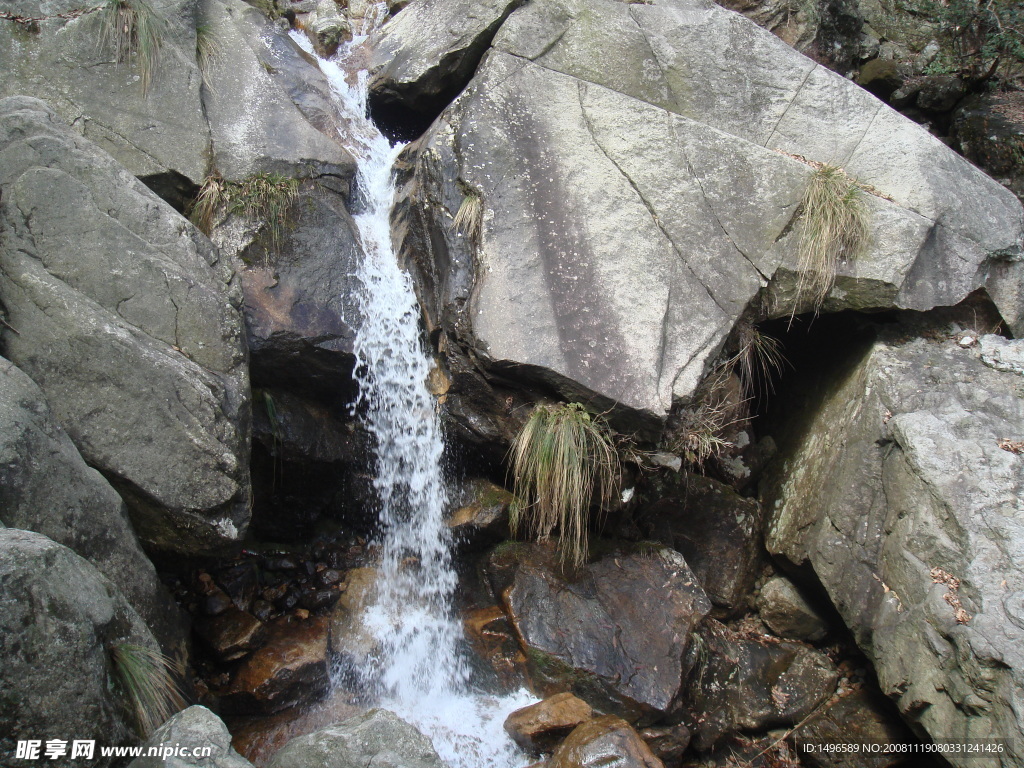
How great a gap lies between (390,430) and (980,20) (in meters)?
7.60

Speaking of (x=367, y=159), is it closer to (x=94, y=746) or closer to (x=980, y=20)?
(x=94, y=746)

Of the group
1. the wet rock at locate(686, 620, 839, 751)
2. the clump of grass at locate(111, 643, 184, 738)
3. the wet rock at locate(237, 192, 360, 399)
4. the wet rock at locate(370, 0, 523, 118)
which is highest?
the wet rock at locate(370, 0, 523, 118)

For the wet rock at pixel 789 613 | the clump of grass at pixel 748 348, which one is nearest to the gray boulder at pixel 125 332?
the clump of grass at pixel 748 348

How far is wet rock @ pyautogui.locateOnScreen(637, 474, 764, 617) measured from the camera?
5.25 m

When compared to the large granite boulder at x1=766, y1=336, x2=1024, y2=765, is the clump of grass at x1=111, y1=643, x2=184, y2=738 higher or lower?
lower

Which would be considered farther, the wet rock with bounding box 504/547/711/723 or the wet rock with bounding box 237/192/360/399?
the wet rock with bounding box 237/192/360/399

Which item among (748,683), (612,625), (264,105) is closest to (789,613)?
(748,683)

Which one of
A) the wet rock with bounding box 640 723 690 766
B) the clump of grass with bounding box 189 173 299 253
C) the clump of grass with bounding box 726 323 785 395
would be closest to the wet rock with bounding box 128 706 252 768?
the wet rock with bounding box 640 723 690 766

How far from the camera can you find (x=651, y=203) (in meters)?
5.05

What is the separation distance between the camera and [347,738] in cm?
274

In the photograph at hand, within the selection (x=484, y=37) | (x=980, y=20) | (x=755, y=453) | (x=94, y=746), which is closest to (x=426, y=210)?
(x=484, y=37)

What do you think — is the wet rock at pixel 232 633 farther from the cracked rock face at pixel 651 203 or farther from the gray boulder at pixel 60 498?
the cracked rock face at pixel 651 203

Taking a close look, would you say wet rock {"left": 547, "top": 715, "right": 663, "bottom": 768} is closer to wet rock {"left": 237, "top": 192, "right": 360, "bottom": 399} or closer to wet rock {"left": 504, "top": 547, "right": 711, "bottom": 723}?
wet rock {"left": 504, "top": 547, "right": 711, "bottom": 723}

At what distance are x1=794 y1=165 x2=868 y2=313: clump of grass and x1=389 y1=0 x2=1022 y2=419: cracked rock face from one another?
3.5 inches
